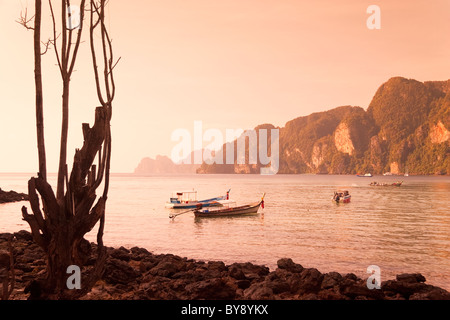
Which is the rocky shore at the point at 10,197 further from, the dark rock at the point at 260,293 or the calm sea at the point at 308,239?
the dark rock at the point at 260,293

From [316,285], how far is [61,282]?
7265 millimetres

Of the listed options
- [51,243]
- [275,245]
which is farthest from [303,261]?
[51,243]

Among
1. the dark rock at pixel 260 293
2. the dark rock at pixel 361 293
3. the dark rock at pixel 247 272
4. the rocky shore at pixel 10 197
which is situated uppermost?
the dark rock at pixel 260 293

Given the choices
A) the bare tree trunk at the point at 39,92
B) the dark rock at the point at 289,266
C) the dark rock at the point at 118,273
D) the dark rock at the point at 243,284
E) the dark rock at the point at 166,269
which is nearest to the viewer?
the bare tree trunk at the point at 39,92

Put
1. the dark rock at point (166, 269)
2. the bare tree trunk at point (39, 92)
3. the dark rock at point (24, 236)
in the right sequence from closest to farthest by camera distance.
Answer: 1. the bare tree trunk at point (39, 92)
2. the dark rock at point (166, 269)
3. the dark rock at point (24, 236)

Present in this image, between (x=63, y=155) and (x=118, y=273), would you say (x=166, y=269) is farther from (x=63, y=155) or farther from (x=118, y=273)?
(x=63, y=155)

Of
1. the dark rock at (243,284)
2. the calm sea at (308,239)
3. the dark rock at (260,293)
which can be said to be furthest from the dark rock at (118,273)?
the calm sea at (308,239)

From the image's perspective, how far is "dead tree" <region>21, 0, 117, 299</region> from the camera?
8688 millimetres

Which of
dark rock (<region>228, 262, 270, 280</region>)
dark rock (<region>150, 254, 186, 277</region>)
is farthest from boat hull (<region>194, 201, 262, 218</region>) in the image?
dark rock (<region>150, 254, 186, 277</region>)

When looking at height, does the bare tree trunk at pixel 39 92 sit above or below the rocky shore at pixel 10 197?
above

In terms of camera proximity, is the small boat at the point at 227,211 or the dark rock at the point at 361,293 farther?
the small boat at the point at 227,211

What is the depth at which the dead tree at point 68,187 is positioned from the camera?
8688mm
